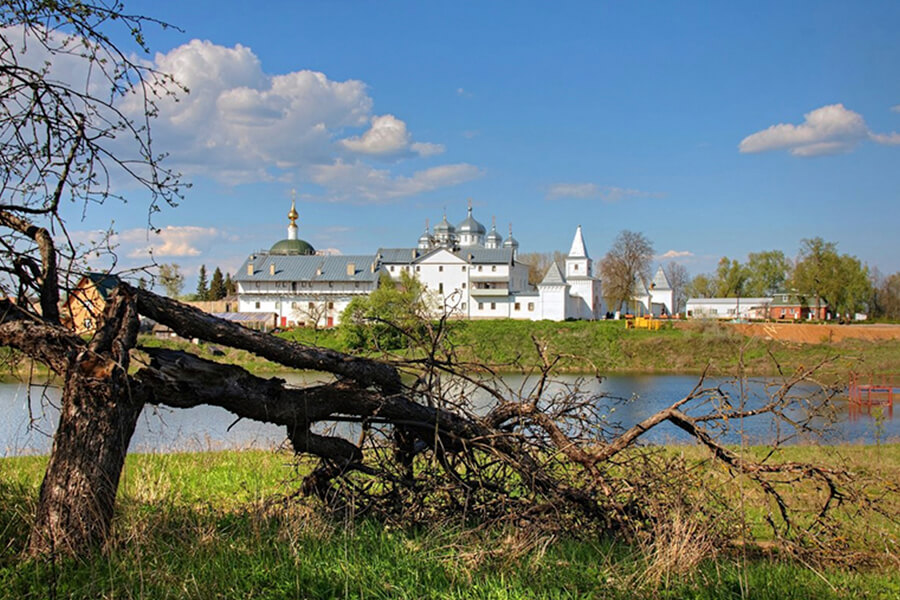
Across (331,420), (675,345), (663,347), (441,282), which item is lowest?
(663,347)

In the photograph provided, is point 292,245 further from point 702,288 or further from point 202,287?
point 702,288

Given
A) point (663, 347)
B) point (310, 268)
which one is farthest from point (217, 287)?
point (663, 347)

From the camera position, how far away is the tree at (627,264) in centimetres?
7481

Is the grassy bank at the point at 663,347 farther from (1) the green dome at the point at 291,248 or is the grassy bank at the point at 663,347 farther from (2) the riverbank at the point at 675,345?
(1) the green dome at the point at 291,248

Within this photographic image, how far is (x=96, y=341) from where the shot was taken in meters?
4.09

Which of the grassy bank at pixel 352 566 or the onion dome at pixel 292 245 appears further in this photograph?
the onion dome at pixel 292 245

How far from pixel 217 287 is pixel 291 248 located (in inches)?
477

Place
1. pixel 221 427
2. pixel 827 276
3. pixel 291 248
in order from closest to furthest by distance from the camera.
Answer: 1. pixel 221 427
2. pixel 827 276
3. pixel 291 248

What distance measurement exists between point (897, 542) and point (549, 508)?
2.80 m

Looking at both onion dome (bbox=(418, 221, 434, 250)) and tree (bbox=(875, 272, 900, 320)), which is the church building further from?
tree (bbox=(875, 272, 900, 320))

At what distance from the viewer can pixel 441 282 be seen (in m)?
77.9

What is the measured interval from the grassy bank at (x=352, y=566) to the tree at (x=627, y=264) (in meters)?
71.9

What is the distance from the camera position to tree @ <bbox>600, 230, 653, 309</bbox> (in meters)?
74.8

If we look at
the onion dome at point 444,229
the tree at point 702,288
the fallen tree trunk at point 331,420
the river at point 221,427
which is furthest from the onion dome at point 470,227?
the fallen tree trunk at point 331,420
